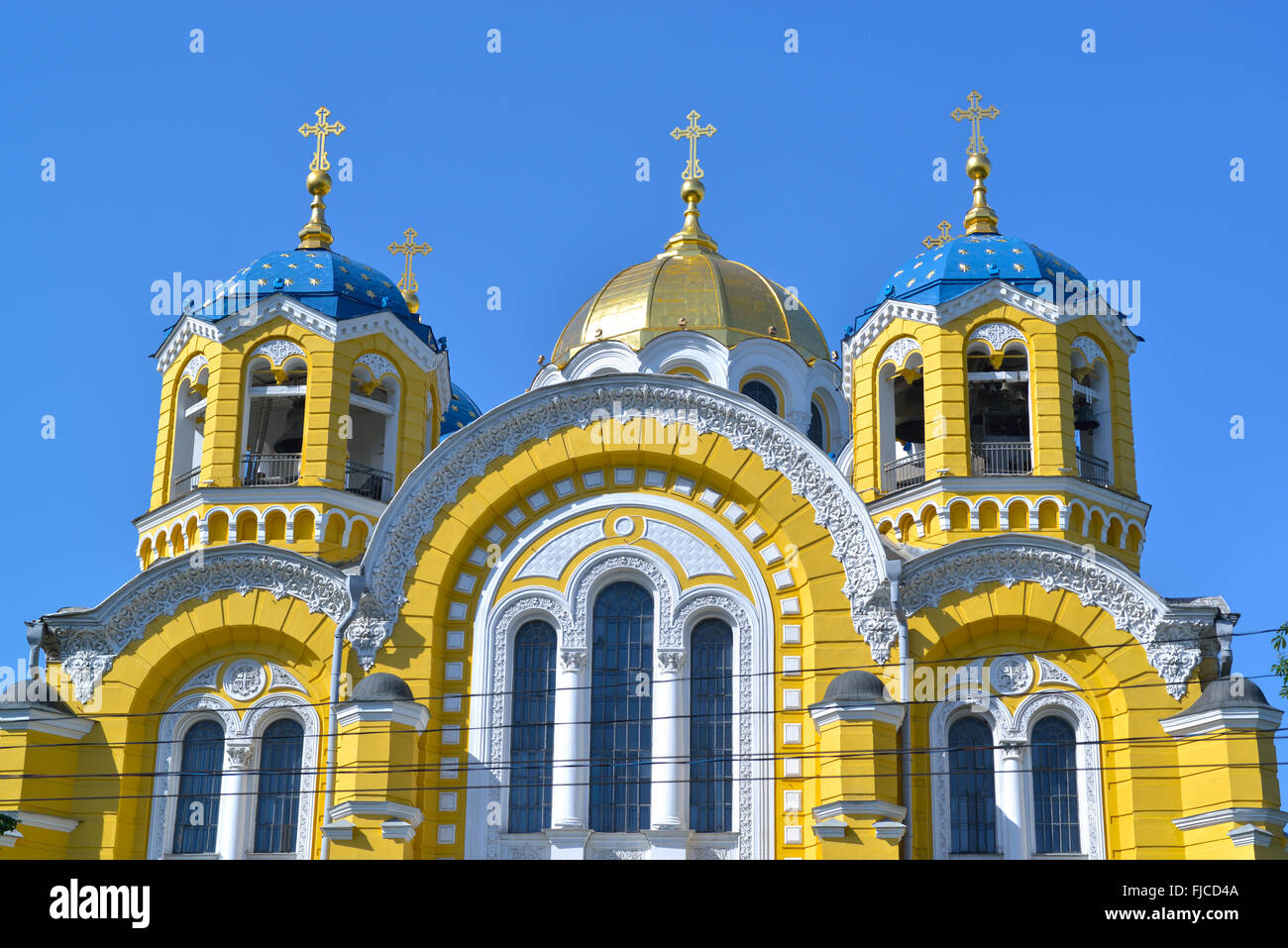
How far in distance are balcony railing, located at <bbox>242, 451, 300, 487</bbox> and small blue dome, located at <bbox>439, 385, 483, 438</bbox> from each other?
970cm

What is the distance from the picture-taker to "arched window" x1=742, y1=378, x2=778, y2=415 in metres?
37.1

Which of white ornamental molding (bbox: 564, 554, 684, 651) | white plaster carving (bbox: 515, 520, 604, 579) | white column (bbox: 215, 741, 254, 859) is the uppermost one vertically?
white plaster carving (bbox: 515, 520, 604, 579)

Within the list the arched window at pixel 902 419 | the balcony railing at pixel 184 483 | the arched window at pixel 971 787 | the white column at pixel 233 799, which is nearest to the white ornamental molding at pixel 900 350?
the arched window at pixel 902 419

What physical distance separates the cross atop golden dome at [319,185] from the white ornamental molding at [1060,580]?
41.2 feet

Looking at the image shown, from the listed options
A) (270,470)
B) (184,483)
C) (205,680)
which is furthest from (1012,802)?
(184,483)

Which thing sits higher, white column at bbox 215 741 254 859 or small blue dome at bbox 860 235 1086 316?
small blue dome at bbox 860 235 1086 316

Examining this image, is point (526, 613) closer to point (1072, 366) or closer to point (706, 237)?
point (1072, 366)

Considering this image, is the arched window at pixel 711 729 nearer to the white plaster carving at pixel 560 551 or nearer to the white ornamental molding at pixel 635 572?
the white ornamental molding at pixel 635 572

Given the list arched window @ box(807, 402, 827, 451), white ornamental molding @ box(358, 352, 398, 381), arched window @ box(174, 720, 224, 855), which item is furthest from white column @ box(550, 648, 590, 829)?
arched window @ box(807, 402, 827, 451)

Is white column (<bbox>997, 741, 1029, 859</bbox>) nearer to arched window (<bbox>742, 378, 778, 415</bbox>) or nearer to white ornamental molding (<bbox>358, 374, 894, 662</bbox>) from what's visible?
white ornamental molding (<bbox>358, 374, 894, 662</bbox>)

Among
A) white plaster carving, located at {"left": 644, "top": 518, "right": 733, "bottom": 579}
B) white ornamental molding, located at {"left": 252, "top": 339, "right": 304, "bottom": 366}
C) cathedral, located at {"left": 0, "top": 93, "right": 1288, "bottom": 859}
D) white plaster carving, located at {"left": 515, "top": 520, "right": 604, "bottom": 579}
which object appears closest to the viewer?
cathedral, located at {"left": 0, "top": 93, "right": 1288, "bottom": 859}

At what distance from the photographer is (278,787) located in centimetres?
2936

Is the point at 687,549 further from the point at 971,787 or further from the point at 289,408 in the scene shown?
the point at 289,408
